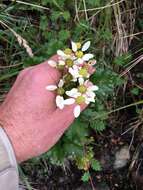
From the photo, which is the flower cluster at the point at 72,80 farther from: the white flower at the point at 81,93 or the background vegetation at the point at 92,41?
the background vegetation at the point at 92,41

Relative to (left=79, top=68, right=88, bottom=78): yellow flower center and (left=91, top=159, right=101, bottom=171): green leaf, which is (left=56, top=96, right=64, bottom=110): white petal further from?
(left=91, top=159, right=101, bottom=171): green leaf

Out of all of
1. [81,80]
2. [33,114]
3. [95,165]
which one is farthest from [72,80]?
[95,165]

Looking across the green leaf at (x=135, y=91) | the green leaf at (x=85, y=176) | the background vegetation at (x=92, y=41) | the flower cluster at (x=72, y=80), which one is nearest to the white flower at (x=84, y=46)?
the flower cluster at (x=72, y=80)

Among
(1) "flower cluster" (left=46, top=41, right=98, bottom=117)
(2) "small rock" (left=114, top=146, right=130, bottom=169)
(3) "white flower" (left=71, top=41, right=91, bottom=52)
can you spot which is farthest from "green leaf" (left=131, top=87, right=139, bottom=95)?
(1) "flower cluster" (left=46, top=41, right=98, bottom=117)

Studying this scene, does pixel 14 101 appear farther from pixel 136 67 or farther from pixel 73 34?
pixel 136 67

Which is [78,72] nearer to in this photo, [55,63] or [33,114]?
[55,63]
